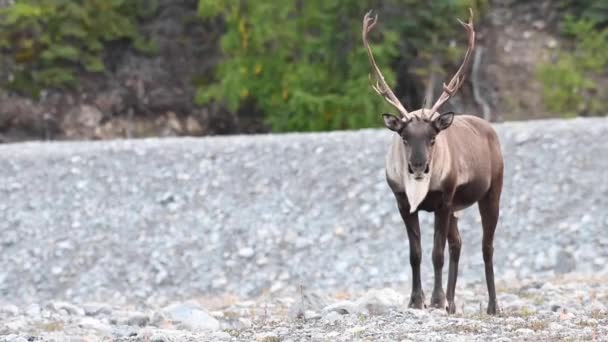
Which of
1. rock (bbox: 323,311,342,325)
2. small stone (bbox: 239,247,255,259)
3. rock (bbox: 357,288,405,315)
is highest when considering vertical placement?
rock (bbox: 323,311,342,325)

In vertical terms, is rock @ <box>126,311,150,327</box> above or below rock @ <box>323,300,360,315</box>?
below

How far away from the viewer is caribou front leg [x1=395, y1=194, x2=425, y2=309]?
929 centimetres

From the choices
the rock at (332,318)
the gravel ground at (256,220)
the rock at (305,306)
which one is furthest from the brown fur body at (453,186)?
the gravel ground at (256,220)

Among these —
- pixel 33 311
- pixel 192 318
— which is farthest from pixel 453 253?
pixel 33 311

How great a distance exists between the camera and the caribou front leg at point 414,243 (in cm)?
929

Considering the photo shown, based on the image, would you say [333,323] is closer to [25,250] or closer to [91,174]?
[25,250]

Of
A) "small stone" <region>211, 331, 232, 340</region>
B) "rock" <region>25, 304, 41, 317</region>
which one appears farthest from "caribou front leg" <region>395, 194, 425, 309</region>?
"rock" <region>25, 304, 41, 317</region>

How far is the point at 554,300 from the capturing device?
11.8m

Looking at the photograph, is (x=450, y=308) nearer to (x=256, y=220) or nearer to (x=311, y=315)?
(x=311, y=315)

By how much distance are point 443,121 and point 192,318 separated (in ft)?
10.3

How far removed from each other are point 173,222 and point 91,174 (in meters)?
2.45

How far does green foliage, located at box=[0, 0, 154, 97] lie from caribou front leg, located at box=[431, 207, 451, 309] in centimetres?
2514

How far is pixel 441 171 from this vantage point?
9.11 meters

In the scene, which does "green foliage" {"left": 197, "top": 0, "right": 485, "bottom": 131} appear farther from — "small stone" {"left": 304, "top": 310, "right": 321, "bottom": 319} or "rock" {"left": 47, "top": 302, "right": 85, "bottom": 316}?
"small stone" {"left": 304, "top": 310, "right": 321, "bottom": 319}
